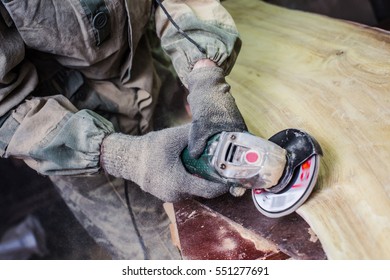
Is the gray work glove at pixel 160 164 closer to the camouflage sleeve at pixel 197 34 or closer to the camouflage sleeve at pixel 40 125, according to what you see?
the camouflage sleeve at pixel 40 125

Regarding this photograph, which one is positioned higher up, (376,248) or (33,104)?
(376,248)

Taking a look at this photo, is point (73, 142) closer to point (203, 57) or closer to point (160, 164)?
point (160, 164)

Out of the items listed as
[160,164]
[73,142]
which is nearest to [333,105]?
[160,164]

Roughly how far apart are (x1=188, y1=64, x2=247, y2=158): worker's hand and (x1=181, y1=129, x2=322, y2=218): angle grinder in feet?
0.06

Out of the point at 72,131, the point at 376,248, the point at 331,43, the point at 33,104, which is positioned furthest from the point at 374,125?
the point at 33,104

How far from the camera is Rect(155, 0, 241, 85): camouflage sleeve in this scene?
0.98m

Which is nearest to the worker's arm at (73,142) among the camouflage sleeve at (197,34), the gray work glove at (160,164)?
the gray work glove at (160,164)

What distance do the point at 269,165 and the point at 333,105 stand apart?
1.00 feet

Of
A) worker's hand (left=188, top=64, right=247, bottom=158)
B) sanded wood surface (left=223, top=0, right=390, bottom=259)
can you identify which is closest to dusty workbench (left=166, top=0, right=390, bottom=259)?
sanded wood surface (left=223, top=0, right=390, bottom=259)

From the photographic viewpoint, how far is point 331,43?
120 centimetres

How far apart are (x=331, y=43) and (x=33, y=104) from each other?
724 mm
